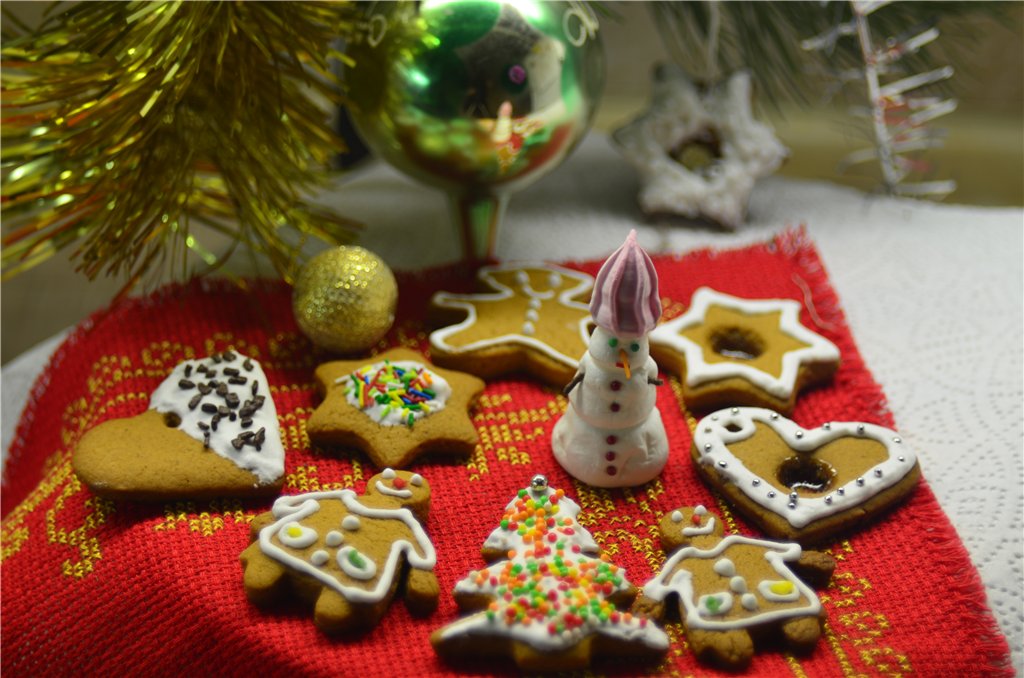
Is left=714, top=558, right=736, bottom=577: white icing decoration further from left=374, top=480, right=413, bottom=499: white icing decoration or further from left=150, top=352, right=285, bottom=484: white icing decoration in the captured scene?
left=150, top=352, right=285, bottom=484: white icing decoration

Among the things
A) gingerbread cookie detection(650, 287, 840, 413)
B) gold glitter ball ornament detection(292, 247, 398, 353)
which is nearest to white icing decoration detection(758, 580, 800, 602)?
gingerbread cookie detection(650, 287, 840, 413)

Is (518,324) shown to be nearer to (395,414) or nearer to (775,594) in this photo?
(395,414)

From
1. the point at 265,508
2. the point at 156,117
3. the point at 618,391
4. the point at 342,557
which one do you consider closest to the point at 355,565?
the point at 342,557

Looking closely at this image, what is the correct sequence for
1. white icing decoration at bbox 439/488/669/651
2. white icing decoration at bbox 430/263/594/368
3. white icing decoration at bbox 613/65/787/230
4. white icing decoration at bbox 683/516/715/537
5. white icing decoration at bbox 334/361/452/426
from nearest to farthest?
1. white icing decoration at bbox 439/488/669/651
2. white icing decoration at bbox 683/516/715/537
3. white icing decoration at bbox 334/361/452/426
4. white icing decoration at bbox 430/263/594/368
5. white icing decoration at bbox 613/65/787/230

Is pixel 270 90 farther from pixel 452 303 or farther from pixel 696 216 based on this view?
pixel 696 216

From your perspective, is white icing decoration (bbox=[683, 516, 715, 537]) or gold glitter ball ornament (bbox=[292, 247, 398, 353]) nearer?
white icing decoration (bbox=[683, 516, 715, 537])

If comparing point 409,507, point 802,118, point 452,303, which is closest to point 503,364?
point 452,303
